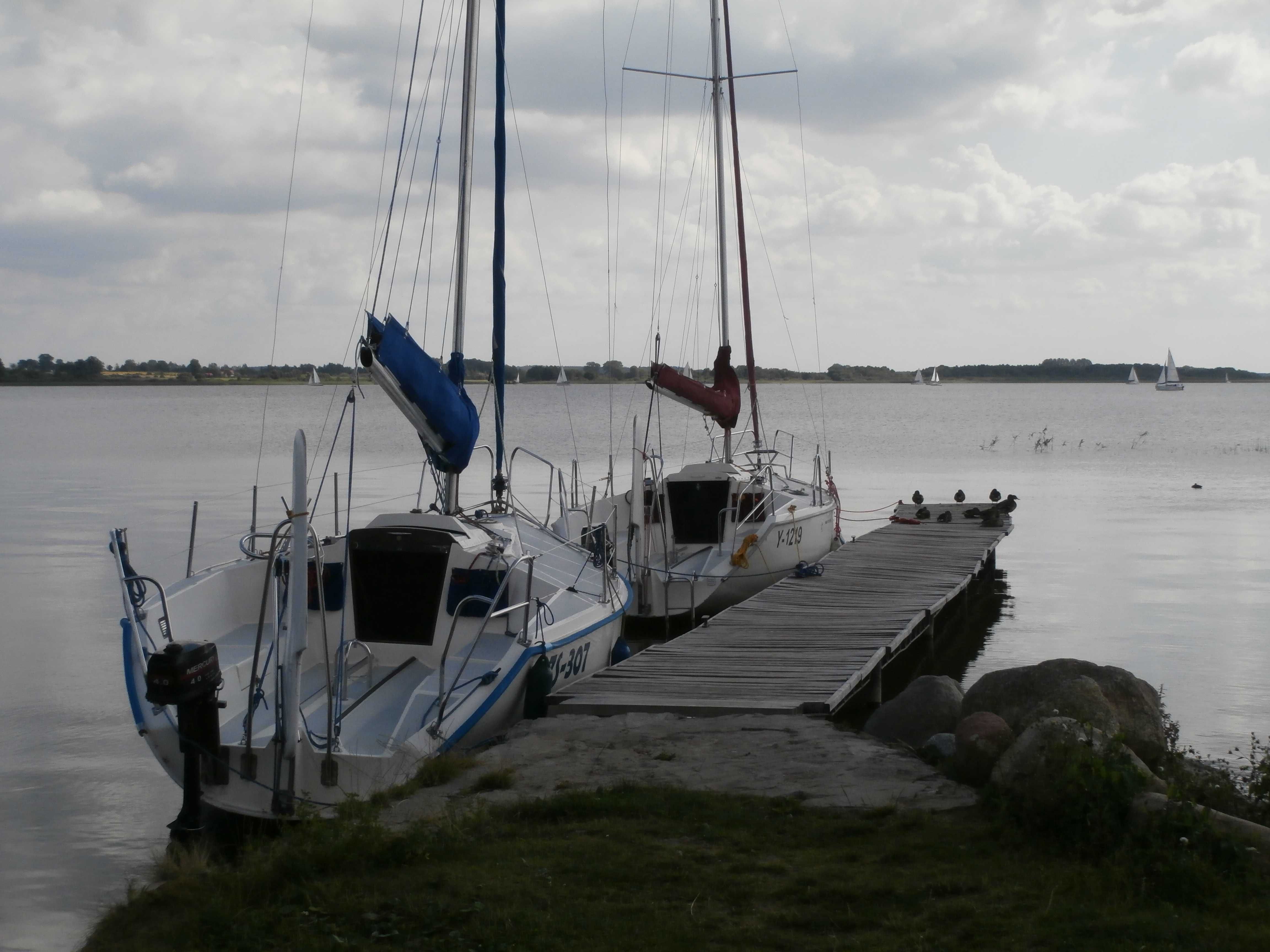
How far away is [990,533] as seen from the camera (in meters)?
20.5

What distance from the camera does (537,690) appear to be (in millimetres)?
9172

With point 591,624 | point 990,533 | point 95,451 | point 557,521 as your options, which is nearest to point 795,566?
point 557,521

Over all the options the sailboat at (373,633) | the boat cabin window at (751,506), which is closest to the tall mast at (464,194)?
the sailboat at (373,633)

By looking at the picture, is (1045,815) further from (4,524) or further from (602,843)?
(4,524)

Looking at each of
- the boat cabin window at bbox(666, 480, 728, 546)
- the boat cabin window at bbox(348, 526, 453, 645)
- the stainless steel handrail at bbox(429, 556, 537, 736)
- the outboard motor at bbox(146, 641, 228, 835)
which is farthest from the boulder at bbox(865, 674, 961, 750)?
the boat cabin window at bbox(666, 480, 728, 546)

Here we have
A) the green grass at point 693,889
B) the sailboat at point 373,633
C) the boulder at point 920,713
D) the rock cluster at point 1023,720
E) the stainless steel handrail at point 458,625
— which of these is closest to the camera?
the green grass at point 693,889

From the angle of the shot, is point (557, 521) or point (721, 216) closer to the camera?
point (557, 521)

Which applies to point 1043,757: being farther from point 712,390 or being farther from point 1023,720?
point 712,390

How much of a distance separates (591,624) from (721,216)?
1219 cm

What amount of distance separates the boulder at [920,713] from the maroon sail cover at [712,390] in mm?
8842

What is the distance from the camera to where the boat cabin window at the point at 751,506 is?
1673 cm

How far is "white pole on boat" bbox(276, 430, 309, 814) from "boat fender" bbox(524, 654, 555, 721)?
2236mm

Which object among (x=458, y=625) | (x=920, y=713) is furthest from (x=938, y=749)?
(x=458, y=625)

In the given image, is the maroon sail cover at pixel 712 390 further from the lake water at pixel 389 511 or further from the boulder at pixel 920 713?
the boulder at pixel 920 713
